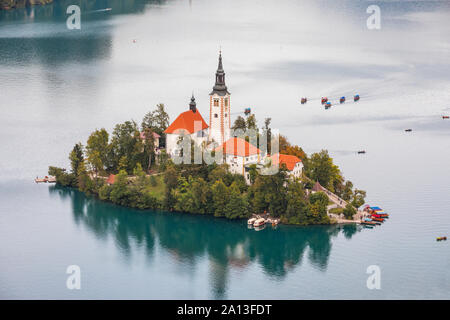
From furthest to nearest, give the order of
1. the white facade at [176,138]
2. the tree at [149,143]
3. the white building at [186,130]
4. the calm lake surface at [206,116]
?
the white facade at [176,138], the white building at [186,130], the tree at [149,143], the calm lake surface at [206,116]

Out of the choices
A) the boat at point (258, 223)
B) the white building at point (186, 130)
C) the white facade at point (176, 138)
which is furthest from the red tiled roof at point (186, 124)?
the boat at point (258, 223)

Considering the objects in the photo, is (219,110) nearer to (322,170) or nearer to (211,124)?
(211,124)

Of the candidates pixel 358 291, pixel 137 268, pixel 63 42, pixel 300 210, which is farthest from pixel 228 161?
pixel 63 42

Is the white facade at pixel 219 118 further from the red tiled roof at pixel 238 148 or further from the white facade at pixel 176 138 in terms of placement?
the red tiled roof at pixel 238 148

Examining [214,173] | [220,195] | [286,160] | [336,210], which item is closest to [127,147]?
[214,173]

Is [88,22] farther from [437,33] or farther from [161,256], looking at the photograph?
[161,256]

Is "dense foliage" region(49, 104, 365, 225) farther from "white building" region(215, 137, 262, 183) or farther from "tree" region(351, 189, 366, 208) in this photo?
"white building" region(215, 137, 262, 183)
